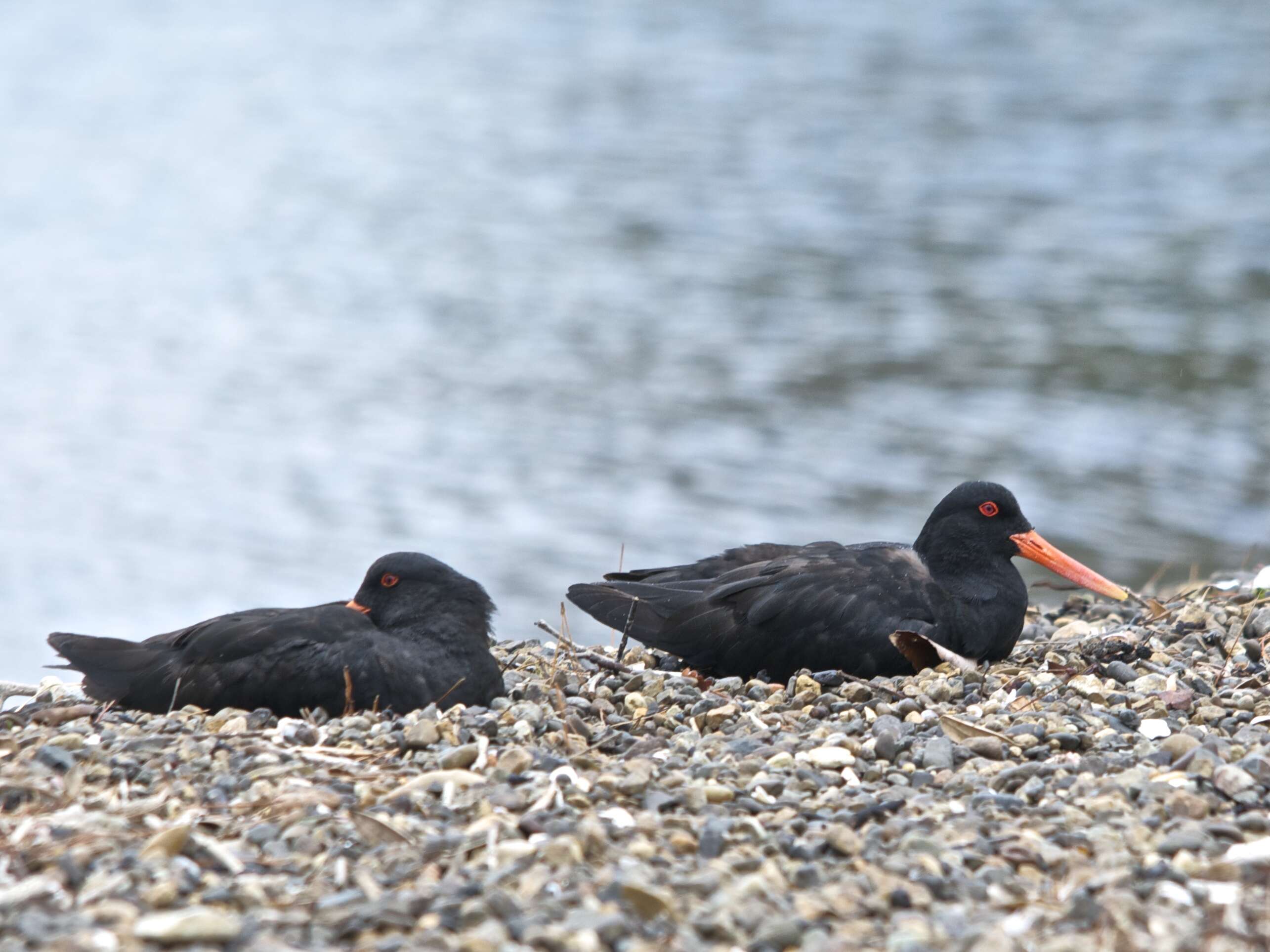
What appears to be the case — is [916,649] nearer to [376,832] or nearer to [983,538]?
[983,538]

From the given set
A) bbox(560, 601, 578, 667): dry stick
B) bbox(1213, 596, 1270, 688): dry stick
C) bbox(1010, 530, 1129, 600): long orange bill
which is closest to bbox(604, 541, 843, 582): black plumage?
bbox(560, 601, 578, 667): dry stick

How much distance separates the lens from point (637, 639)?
626 cm

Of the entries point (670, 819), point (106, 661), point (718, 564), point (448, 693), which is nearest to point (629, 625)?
point (718, 564)

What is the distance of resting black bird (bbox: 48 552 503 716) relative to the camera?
5.24 meters

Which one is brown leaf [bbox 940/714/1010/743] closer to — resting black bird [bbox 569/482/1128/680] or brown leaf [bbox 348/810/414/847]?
resting black bird [bbox 569/482/1128/680]

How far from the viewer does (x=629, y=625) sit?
6.24 meters

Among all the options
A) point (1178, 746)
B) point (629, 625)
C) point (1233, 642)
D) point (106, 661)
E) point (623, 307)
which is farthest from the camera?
Result: point (623, 307)

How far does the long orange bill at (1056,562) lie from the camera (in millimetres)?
6594

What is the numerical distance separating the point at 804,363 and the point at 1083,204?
6.54 meters

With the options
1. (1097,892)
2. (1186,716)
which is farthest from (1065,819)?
(1186,716)

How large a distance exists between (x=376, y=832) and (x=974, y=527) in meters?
3.43

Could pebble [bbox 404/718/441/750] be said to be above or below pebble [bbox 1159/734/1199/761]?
above

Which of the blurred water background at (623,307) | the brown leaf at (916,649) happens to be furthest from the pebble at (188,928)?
the blurred water background at (623,307)

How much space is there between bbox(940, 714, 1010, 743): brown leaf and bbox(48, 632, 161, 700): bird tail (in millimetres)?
2757
